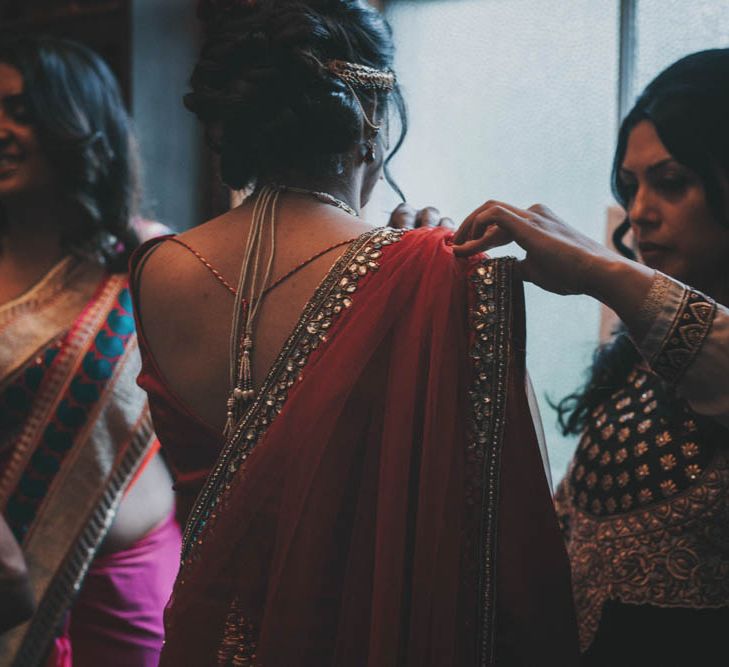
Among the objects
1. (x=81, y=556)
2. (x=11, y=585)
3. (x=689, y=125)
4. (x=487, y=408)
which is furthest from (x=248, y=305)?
(x=81, y=556)

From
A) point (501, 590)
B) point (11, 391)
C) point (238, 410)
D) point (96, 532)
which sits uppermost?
point (238, 410)

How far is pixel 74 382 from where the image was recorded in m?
1.63

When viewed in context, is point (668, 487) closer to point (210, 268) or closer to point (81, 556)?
point (210, 268)

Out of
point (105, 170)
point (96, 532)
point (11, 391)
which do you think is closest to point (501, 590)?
point (96, 532)

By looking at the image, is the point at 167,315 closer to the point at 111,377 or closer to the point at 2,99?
the point at 111,377

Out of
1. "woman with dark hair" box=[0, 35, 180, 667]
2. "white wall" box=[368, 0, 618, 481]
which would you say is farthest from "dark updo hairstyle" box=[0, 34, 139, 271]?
"white wall" box=[368, 0, 618, 481]

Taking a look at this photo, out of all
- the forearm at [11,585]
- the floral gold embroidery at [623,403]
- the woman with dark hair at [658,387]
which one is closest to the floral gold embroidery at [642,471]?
the woman with dark hair at [658,387]

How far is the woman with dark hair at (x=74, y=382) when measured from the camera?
1587 millimetres

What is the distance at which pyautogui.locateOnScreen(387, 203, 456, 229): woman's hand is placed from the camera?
1.14 metres

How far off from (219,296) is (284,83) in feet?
0.81

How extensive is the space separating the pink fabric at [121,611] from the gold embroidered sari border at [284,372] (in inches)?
28.7

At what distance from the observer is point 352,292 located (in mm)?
943

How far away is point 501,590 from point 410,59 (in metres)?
1.30

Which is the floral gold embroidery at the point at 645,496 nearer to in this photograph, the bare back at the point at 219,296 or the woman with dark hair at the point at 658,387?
the woman with dark hair at the point at 658,387
